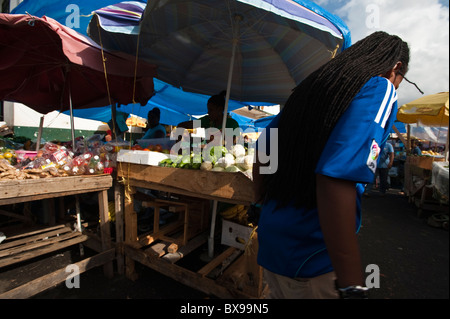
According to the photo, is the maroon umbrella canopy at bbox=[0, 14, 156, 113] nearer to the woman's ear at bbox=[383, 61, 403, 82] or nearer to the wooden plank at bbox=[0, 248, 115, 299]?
the wooden plank at bbox=[0, 248, 115, 299]

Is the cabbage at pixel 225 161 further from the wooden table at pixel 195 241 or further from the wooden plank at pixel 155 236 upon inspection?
the wooden plank at pixel 155 236

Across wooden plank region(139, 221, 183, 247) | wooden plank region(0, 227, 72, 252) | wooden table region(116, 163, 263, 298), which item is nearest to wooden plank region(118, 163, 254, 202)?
wooden table region(116, 163, 263, 298)

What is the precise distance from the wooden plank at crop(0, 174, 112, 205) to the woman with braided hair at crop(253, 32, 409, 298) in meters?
2.26

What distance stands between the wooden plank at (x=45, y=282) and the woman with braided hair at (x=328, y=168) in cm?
229

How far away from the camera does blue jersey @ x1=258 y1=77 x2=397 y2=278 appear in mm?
778

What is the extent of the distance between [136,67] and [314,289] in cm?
331

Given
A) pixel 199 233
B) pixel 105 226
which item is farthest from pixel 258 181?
pixel 105 226

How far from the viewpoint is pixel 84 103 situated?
188 inches

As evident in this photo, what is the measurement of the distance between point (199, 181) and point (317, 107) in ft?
4.66

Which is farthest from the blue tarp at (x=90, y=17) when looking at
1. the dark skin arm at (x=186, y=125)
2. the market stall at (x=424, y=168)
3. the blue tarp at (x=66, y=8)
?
the market stall at (x=424, y=168)

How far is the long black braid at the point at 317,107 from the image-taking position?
87cm

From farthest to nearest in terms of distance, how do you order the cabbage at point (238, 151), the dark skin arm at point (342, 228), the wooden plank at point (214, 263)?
1. the wooden plank at point (214, 263)
2. the cabbage at point (238, 151)
3. the dark skin arm at point (342, 228)
